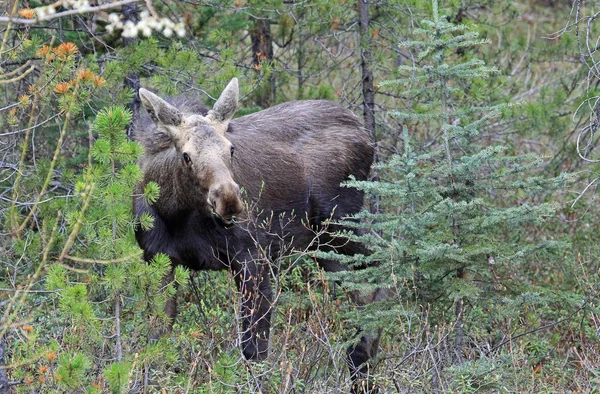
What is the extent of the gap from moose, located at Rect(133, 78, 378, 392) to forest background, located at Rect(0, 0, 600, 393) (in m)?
0.27

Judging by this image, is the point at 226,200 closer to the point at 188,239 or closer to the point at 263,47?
the point at 188,239

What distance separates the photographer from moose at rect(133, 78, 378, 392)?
731 cm

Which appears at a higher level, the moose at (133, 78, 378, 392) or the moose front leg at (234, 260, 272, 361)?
the moose at (133, 78, 378, 392)

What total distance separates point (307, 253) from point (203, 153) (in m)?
1.16

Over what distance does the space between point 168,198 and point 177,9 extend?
354 centimetres

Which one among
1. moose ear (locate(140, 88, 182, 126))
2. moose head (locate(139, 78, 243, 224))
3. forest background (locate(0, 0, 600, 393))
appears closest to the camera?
forest background (locate(0, 0, 600, 393))

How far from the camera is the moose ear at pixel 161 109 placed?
7.37 m

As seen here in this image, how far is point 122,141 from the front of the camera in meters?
6.05

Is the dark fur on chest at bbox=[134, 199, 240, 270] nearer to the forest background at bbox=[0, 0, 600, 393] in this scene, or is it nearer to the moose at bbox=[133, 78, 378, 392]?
the moose at bbox=[133, 78, 378, 392]

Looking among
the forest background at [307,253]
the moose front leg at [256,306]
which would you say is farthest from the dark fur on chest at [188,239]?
the forest background at [307,253]

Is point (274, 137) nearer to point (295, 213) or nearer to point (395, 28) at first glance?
point (295, 213)

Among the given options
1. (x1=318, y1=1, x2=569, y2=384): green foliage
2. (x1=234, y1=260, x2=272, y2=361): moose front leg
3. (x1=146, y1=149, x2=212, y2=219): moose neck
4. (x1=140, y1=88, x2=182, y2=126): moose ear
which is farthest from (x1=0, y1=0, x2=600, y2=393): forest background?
(x1=146, y1=149, x2=212, y2=219): moose neck

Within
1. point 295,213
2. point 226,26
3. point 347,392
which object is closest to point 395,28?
point 226,26

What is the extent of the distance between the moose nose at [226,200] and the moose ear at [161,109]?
0.83m
